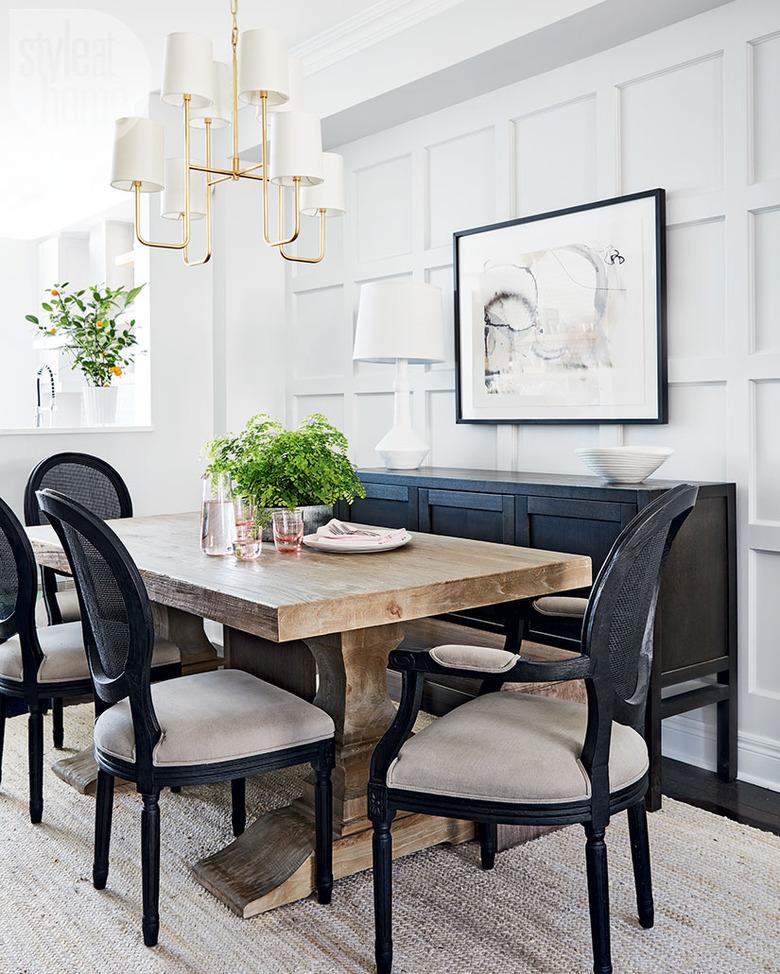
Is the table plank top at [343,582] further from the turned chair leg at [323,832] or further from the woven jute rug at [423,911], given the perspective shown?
the woven jute rug at [423,911]

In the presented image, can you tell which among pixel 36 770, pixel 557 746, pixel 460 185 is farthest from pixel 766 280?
pixel 36 770

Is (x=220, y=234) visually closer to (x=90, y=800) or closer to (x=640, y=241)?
(x=640, y=241)

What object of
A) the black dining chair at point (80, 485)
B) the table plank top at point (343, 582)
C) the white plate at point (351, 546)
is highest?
the black dining chair at point (80, 485)

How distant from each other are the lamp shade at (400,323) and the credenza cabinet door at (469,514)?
0.62 m

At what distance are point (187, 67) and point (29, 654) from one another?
63.1 inches

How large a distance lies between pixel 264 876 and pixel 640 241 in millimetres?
2302

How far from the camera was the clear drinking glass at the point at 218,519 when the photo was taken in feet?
8.21

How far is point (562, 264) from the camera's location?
135 inches

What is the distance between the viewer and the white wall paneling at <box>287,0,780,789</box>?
2.88 m

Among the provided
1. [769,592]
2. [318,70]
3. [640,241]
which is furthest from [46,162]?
[769,592]

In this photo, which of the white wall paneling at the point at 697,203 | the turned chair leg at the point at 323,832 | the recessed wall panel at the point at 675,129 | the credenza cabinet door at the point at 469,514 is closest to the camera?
the turned chair leg at the point at 323,832

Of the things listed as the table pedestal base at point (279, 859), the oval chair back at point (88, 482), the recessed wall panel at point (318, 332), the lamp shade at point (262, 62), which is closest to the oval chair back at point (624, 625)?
the table pedestal base at point (279, 859)

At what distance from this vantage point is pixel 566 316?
343 centimetres

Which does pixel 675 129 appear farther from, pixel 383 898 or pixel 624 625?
pixel 383 898
